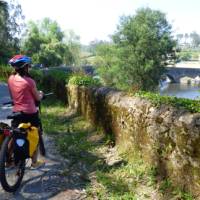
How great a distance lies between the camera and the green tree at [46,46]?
67750 mm

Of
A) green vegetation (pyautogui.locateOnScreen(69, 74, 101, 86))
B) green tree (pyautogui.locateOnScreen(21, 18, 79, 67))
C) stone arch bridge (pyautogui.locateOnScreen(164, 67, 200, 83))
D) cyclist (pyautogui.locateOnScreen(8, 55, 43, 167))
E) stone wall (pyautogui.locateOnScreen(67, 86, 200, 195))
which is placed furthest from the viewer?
stone arch bridge (pyautogui.locateOnScreen(164, 67, 200, 83))

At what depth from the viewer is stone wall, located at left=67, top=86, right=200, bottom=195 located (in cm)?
449

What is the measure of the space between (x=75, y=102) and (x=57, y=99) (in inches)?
115

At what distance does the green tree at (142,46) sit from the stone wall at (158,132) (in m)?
43.9

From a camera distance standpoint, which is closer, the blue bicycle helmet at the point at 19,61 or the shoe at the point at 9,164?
the shoe at the point at 9,164

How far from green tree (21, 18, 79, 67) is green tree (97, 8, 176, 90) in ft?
59.1

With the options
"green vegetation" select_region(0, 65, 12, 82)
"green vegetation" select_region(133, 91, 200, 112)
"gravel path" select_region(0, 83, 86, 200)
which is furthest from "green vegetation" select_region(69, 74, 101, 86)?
"green vegetation" select_region(0, 65, 12, 82)

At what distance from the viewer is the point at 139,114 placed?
19.2 feet

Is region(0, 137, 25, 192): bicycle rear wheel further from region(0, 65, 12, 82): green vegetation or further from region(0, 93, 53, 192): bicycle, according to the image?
region(0, 65, 12, 82): green vegetation

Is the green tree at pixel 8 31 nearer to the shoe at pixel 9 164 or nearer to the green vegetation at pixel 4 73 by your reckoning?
the green vegetation at pixel 4 73

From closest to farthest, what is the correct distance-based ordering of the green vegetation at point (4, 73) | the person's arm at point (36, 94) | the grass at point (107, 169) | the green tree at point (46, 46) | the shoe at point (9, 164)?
the shoe at point (9, 164) < the grass at point (107, 169) < the person's arm at point (36, 94) < the green vegetation at point (4, 73) < the green tree at point (46, 46)

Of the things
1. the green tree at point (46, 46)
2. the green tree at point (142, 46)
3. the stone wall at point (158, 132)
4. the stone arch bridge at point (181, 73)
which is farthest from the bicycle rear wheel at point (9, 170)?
the stone arch bridge at point (181, 73)

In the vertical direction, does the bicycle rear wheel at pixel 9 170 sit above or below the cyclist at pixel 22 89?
below

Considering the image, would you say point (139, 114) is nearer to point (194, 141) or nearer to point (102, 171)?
point (102, 171)
